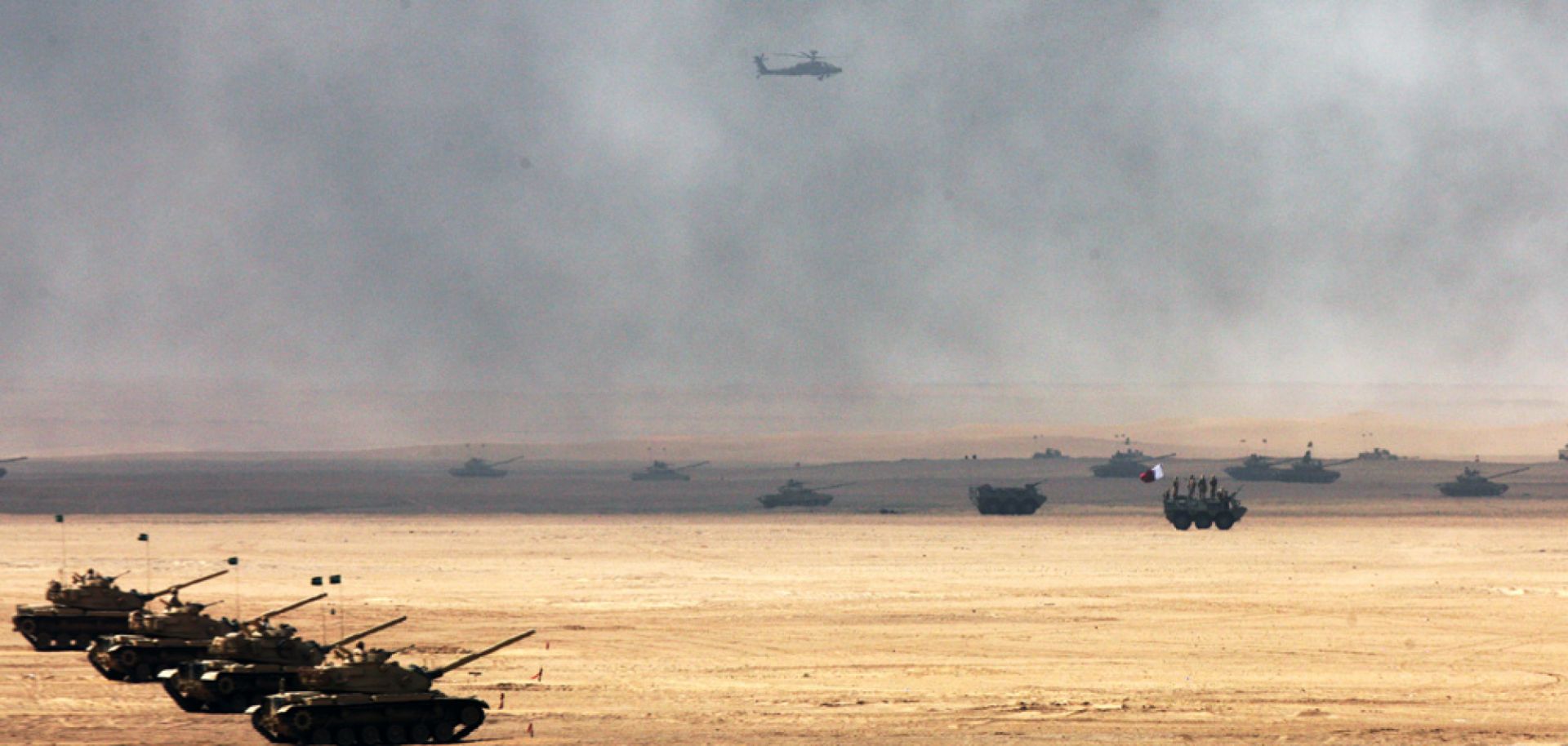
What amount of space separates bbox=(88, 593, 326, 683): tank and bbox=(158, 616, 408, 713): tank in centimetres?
313

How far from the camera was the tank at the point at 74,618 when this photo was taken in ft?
152

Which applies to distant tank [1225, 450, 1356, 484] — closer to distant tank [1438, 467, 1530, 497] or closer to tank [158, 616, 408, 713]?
distant tank [1438, 467, 1530, 497]

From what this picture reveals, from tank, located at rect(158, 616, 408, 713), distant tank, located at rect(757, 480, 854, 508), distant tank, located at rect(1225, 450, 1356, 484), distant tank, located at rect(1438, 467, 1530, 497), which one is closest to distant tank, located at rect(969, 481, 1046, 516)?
distant tank, located at rect(757, 480, 854, 508)

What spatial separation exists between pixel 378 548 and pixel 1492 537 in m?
44.2

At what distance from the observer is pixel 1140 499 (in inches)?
5007

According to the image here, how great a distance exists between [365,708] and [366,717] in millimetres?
192

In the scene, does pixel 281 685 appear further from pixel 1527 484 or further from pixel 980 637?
pixel 1527 484

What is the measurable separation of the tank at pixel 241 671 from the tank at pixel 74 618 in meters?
8.85

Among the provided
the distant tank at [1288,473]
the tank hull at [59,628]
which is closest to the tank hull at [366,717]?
the tank hull at [59,628]

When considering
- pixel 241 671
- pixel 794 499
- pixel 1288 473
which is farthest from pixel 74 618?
pixel 1288 473

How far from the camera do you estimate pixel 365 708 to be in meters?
33.2

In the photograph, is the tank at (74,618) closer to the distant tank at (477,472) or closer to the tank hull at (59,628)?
the tank hull at (59,628)

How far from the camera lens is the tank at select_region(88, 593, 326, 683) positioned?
41000mm

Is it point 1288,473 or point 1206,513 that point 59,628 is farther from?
point 1288,473
